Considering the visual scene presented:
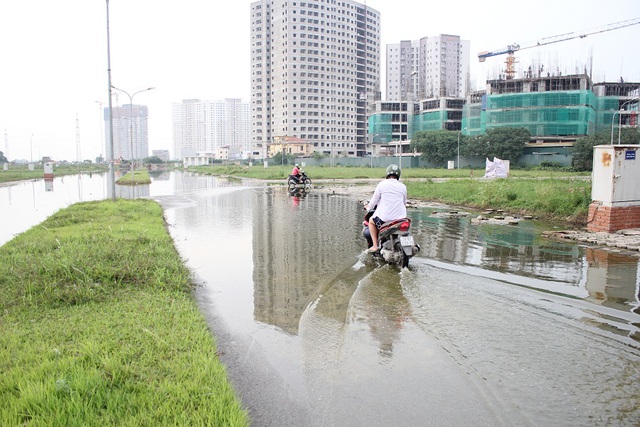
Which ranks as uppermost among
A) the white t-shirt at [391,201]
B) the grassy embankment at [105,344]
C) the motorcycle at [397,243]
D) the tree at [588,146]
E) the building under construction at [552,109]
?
the building under construction at [552,109]

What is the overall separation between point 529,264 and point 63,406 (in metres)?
7.60

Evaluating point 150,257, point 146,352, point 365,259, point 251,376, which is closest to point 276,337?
point 251,376

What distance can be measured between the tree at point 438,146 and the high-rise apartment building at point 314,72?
177 feet

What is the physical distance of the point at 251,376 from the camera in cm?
429

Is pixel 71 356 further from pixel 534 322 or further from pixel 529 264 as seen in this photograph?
pixel 529 264

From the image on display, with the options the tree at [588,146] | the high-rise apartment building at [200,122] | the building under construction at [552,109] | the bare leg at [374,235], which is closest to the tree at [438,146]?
the building under construction at [552,109]

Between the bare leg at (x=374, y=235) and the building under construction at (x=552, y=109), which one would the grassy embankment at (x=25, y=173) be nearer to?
the bare leg at (x=374, y=235)

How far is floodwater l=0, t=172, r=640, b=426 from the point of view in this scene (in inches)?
147

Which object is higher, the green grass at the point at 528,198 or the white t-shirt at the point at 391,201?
the white t-shirt at the point at 391,201

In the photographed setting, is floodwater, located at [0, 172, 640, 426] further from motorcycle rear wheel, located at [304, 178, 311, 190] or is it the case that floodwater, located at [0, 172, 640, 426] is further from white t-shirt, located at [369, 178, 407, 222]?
motorcycle rear wheel, located at [304, 178, 311, 190]

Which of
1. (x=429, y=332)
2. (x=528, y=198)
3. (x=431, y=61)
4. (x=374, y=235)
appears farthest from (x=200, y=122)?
(x=429, y=332)

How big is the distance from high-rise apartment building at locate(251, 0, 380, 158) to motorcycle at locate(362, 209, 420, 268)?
128 m

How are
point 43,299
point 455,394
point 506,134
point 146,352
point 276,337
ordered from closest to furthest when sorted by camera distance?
point 455,394 → point 146,352 → point 276,337 → point 43,299 → point 506,134

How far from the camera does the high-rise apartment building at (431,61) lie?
158250 mm
